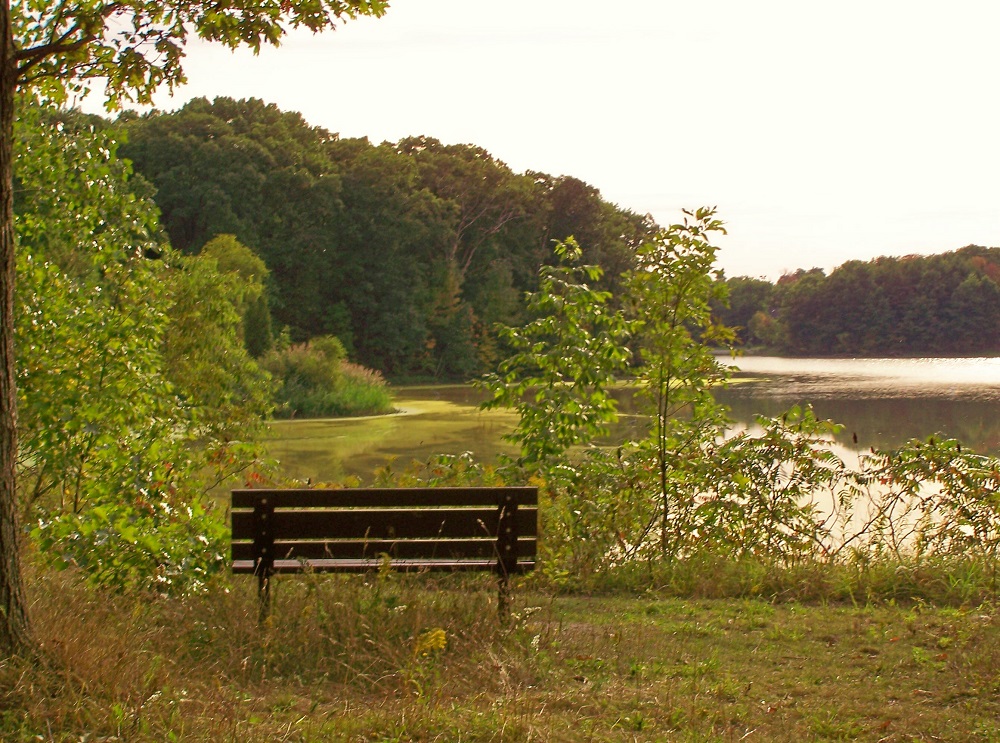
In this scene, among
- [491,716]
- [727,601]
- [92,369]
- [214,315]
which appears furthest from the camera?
[214,315]

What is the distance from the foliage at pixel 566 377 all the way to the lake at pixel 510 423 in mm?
4908

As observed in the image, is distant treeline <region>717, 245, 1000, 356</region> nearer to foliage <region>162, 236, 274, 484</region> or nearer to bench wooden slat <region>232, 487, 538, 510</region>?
foliage <region>162, 236, 274, 484</region>

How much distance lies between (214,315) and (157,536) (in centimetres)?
959

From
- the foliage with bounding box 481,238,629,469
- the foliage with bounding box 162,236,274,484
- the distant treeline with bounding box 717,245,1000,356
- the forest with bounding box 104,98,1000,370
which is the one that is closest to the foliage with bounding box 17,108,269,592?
the foliage with bounding box 481,238,629,469

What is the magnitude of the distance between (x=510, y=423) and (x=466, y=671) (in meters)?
18.4

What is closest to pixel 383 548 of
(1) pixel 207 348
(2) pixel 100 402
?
(2) pixel 100 402

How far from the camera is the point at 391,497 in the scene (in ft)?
14.4

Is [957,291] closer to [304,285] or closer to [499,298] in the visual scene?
[499,298]

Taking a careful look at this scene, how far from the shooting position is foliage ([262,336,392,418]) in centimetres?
2598

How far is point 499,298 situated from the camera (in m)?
50.4

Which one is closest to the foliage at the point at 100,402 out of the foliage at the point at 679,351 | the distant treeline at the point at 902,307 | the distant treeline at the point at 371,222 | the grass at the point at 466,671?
the grass at the point at 466,671

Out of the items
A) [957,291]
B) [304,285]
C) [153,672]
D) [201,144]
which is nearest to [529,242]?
[304,285]

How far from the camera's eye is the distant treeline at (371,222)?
42.0m

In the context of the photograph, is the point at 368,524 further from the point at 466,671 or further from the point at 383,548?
the point at 466,671
